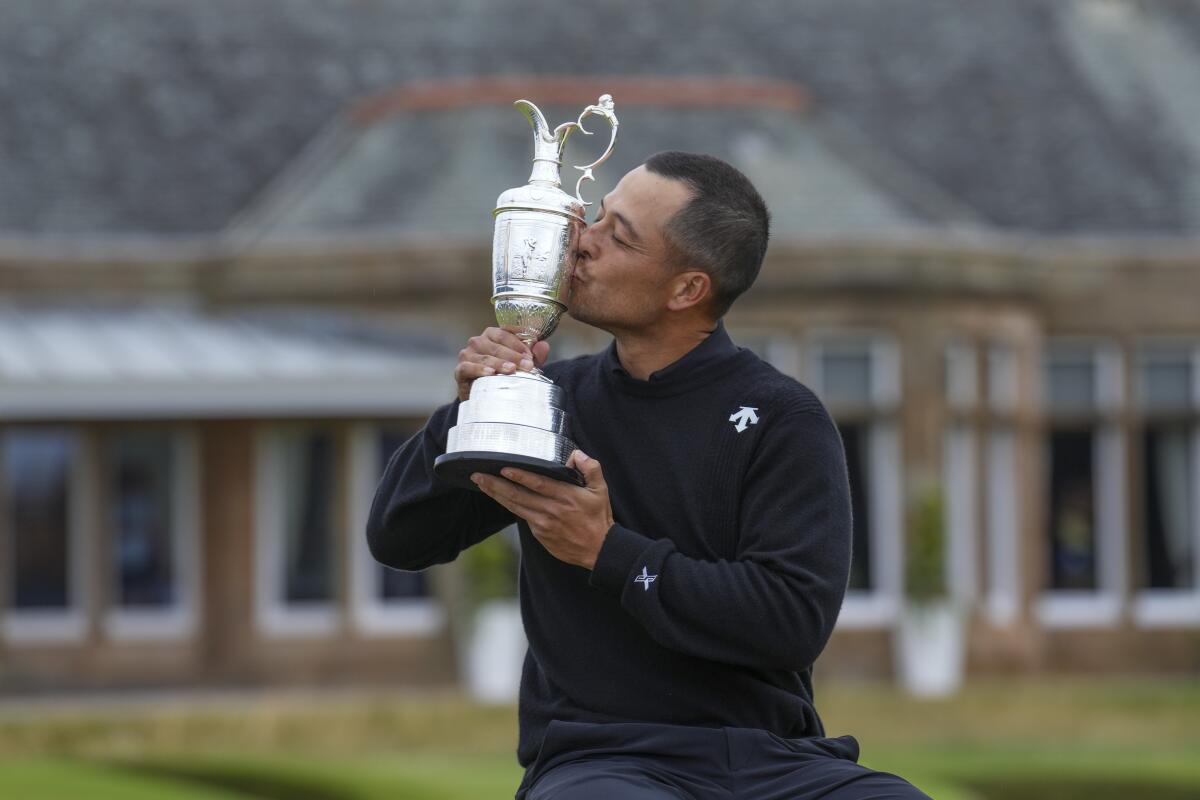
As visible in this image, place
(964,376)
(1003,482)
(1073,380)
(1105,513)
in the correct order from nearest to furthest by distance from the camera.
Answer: (964,376)
(1003,482)
(1073,380)
(1105,513)

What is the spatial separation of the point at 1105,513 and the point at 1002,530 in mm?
1240

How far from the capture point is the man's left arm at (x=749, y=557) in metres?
3.46

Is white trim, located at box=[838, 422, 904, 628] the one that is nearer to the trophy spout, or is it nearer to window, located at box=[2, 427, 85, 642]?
window, located at box=[2, 427, 85, 642]

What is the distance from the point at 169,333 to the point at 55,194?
88.9 inches

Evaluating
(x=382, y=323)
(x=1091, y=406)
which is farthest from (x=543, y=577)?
(x=1091, y=406)

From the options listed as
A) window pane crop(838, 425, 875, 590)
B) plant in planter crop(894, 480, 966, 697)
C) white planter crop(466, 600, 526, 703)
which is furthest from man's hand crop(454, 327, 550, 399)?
window pane crop(838, 425, 875, 590)

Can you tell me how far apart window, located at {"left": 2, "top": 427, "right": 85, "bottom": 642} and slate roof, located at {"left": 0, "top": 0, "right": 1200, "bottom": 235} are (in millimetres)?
2305

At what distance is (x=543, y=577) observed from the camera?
372 centimetres

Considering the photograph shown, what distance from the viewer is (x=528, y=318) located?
3754 mm

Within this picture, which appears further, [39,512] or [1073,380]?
[1073,380]

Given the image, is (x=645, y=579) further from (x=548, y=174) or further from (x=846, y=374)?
(x=846, y=374)

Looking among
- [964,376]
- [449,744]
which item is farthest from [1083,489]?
[449,744]

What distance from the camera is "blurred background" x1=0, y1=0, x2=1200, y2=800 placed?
49.3ft

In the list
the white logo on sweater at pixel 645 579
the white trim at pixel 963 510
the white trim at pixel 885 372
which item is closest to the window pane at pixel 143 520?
the white trim at pixel 885 372
